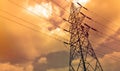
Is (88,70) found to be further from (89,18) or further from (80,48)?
(89,18)

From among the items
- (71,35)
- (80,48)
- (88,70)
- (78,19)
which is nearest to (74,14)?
(78,19)

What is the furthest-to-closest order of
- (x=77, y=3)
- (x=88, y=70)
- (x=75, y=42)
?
(x=77, y=3) < (x=75, y=42) < (x=88, y=70)

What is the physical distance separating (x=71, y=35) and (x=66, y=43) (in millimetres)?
2324

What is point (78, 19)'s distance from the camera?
49.8m

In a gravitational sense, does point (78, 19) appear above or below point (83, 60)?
above

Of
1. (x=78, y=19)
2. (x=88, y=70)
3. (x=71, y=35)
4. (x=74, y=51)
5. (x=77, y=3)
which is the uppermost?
(x=77, y=3)

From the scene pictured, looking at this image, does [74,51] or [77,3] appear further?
[77,3]

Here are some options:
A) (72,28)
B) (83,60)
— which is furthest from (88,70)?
(72,28)

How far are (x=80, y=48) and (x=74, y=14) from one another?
7343 millimetres

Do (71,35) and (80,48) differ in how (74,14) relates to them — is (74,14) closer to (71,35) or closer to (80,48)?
(71,35)

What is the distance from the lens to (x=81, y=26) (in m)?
50.1

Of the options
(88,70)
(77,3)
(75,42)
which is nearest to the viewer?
(88,70)

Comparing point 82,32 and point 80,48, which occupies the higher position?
point 82,32

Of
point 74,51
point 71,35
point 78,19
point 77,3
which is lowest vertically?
point 74,51
